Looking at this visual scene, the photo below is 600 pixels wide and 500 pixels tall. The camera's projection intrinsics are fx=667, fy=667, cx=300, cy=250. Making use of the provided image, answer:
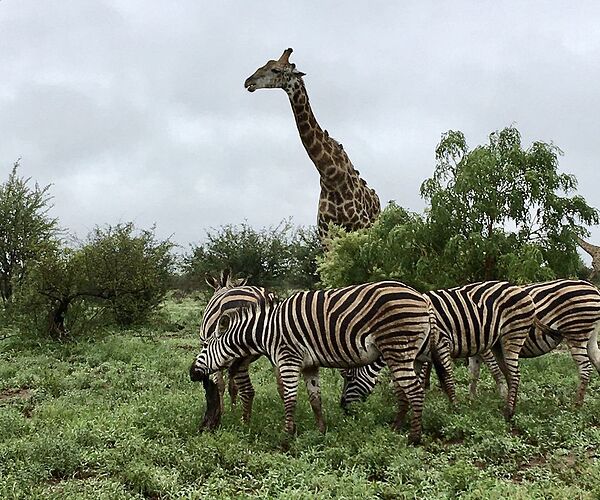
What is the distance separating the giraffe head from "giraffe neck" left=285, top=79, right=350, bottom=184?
0.20m

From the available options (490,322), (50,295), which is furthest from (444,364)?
(50,295)

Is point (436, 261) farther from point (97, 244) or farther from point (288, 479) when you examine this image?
point (97, 244)

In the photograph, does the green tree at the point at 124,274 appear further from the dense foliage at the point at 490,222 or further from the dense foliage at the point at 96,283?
the dense foliage at the point at 490,222

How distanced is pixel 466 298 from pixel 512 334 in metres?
0.68

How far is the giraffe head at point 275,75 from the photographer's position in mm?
14805

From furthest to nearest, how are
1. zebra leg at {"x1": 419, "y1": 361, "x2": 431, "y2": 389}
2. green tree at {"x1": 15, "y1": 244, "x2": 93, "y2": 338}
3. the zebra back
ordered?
green tree at {"x1": 15, "y1": 244, "x2": 93, "y2": 338}, the zebra back, zebra leg at {"x1": 419, "y1": 361, "x2": 431, "y2": 389}

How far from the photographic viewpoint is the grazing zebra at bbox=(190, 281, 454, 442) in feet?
22.4

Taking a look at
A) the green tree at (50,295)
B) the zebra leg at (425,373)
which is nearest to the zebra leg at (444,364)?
the zebra leg at (425,373)

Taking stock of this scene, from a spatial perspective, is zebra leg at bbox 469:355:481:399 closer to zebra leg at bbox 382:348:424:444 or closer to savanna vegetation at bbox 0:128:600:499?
savanna vegetation at bbox 0:128:600:499

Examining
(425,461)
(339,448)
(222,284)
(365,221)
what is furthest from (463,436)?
(365,221)

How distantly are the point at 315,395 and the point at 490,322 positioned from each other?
226cm

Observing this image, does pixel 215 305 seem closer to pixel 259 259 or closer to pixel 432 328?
pixel 432 328

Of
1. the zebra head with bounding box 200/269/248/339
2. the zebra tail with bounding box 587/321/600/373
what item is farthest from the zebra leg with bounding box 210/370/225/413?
the zebra tail with bounding box 587/321/600/373

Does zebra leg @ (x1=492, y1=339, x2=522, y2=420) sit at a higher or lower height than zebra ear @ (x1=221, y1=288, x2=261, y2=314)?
lower
